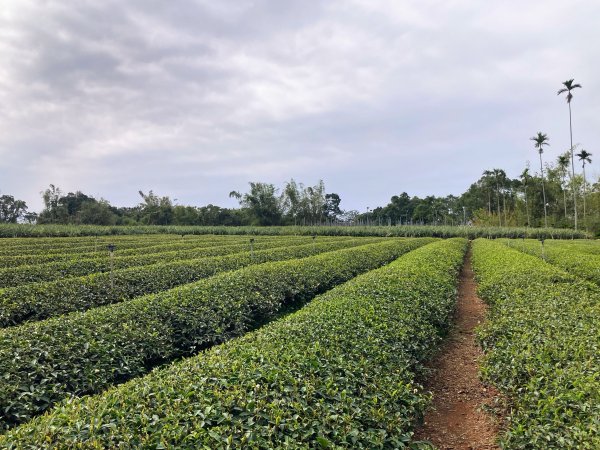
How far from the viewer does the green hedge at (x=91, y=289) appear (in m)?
8.54

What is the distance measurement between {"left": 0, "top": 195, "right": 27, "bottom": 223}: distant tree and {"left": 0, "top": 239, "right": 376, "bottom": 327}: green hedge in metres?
83.8

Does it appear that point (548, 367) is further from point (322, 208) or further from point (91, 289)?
point (322, 208)

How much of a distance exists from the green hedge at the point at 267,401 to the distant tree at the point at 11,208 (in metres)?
93.0

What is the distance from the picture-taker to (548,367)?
12.8 ft

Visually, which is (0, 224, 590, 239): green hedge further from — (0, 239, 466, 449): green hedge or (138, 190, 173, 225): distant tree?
(0, 239, 466, 449): green hedge

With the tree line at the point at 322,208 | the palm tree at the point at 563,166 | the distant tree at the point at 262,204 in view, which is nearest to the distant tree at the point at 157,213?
the tree line at the point at 322,208

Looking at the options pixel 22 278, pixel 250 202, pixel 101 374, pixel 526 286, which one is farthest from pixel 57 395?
pixel 250 202

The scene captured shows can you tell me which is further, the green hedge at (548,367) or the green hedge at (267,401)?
the green hedge at (548,367)

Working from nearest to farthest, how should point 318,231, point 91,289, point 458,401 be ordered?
1. point 458,401
2. point 91,289
3. point 318,231

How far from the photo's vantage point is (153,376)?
4082 mm

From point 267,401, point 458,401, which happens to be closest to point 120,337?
point 267,401

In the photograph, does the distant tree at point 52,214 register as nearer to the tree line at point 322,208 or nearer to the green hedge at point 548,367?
the tree line at point 322,208

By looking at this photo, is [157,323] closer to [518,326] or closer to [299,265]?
[518,326]

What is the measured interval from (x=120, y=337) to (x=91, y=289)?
16.2 feet
